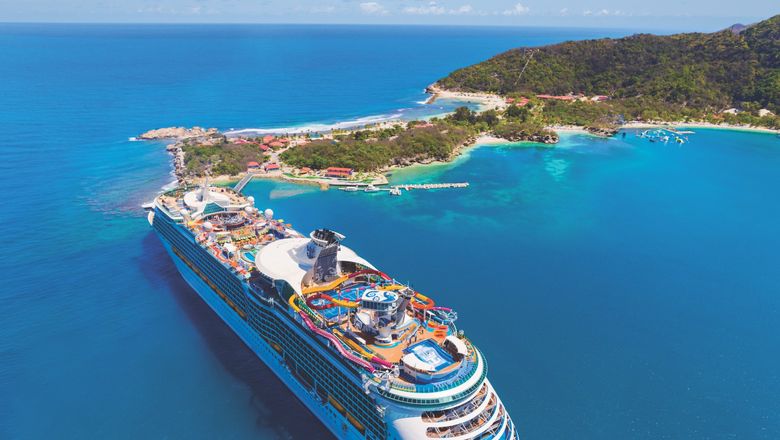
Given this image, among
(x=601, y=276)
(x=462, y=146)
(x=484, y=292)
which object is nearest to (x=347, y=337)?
(x=484, y=292)

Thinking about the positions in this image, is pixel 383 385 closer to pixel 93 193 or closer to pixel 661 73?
pixel 93 193

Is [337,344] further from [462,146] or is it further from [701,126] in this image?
[701,126]

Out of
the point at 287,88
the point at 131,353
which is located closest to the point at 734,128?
the point at 287,88

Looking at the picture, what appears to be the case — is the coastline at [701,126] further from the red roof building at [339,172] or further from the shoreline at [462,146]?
the red roof building at [339,172]

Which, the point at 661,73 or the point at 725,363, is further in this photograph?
the point at 661,73

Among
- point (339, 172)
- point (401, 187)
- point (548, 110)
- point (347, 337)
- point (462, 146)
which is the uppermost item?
point (347, 337)

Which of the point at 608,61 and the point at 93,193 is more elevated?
the point at 608,61

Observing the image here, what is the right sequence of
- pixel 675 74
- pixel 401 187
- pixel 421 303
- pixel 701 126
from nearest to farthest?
pixel 421 303 < pixel 401 187 < pixel 701 126 < pixel 675 74
